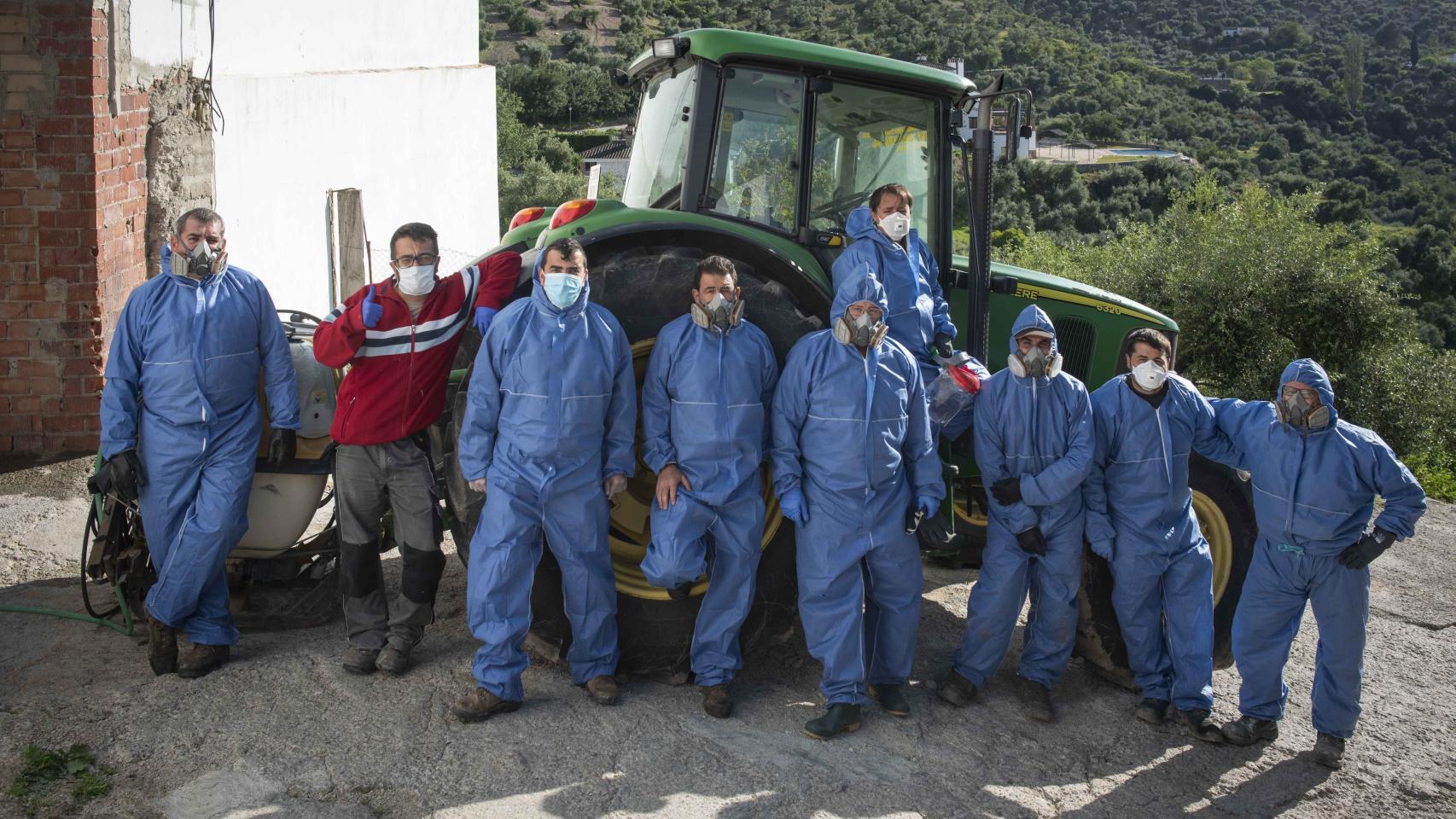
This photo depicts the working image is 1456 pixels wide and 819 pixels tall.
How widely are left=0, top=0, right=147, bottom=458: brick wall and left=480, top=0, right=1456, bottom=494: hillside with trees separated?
1468cm

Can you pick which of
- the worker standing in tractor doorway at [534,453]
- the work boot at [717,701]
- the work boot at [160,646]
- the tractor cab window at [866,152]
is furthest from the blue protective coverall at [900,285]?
the work boot at [160,646]

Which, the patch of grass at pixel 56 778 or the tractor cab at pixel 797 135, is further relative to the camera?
the tractor cab at pixel 797 135

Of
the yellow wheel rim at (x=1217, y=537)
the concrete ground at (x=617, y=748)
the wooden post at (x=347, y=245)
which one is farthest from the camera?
the wooden post at (x=347, y=245)

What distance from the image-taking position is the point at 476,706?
13.6 ft

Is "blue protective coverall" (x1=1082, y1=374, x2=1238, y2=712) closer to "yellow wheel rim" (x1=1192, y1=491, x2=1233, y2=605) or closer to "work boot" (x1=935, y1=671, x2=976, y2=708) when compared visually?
"yellow wheel rim" (x1=1192, y1=491, x2=1233, y2=605)

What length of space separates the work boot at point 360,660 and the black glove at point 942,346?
8.30 feet

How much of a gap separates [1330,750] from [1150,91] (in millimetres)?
41858

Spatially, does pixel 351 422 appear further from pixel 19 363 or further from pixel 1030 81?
pixel 1030 81

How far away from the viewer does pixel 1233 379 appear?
14602mm

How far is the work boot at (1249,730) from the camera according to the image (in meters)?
4.49

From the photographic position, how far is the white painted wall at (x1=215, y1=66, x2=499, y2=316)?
9.58 metres

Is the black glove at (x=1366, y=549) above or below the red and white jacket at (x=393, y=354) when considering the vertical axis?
below

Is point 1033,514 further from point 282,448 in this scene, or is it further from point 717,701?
point 282,448

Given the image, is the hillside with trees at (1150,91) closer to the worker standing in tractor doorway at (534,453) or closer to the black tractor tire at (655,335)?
the black tractor tire at (655,335)
